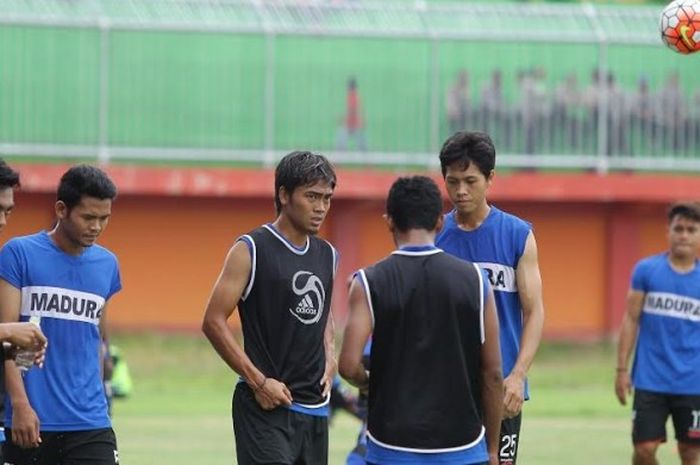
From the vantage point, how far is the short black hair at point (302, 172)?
9156 millimetres

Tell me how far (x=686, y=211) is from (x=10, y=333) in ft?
22.3

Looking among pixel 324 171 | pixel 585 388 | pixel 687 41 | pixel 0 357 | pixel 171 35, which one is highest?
pixel 171 35

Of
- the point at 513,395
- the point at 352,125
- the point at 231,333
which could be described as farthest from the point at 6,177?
the point at 352,125

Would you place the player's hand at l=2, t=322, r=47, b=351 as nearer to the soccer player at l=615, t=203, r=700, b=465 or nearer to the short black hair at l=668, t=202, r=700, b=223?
the soccer player at l=615, t=203, r=700, b=465

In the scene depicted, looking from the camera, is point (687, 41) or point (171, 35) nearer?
point (687, 41)

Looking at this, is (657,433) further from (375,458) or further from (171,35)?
(171,35)

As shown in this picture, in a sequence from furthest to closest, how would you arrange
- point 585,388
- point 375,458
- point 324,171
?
1. point 585,388
2. point 324,171
3. point 375,458

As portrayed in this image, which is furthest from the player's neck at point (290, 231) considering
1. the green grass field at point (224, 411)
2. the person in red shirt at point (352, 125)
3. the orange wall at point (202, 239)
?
the person in red shirt at point (352, 125)

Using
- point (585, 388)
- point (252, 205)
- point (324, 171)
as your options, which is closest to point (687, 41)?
point (324, 171)

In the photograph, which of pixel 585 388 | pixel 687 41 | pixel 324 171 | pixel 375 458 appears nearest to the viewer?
pixel 375 458

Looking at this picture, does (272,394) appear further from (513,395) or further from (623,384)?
(623,384)

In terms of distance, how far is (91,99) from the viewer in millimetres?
27891

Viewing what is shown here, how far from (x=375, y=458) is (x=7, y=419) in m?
2.07

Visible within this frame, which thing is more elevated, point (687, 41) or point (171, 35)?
point (171, 35)
